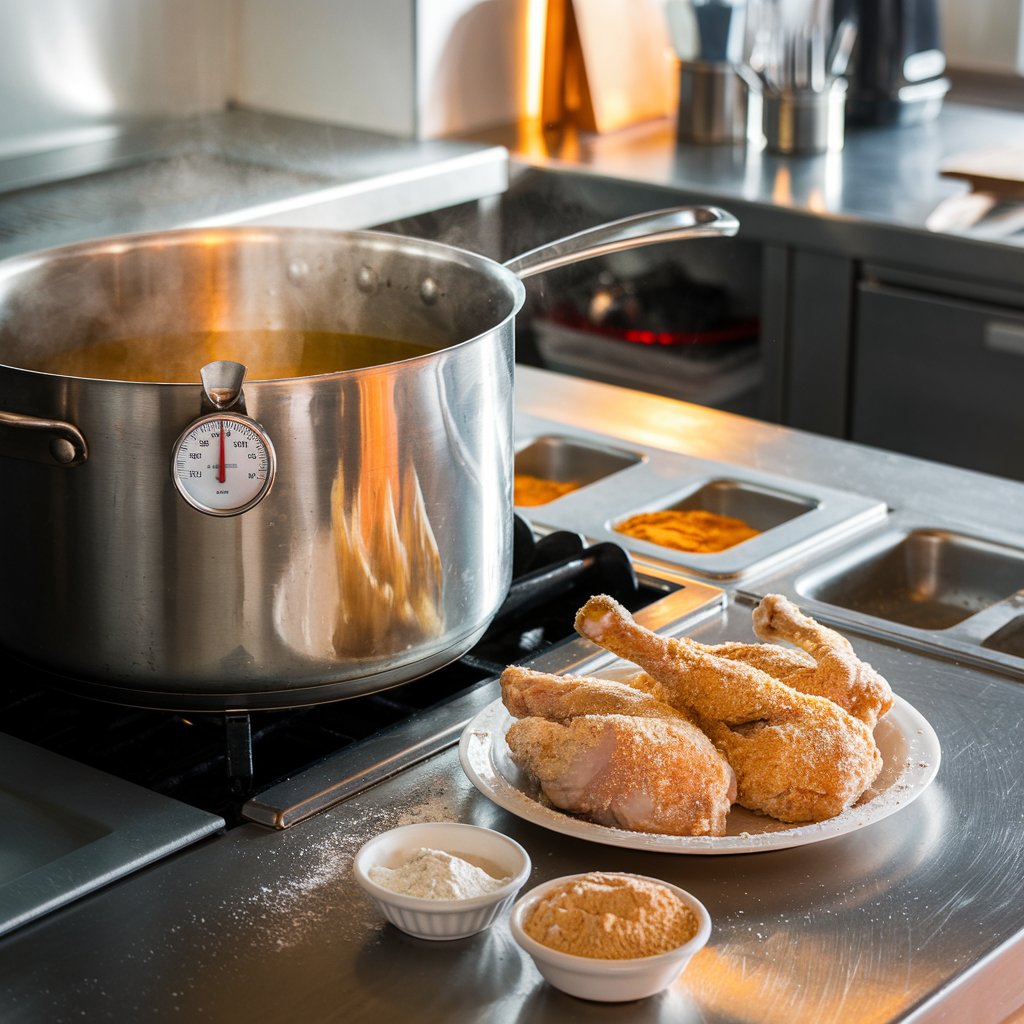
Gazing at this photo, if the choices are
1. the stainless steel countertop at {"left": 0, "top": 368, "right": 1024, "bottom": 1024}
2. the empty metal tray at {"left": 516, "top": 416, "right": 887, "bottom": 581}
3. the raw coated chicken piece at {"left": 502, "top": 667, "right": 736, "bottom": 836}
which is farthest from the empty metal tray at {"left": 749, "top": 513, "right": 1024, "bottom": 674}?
the raw coated chicken piece at {"left": 502, "top": 667, "right": 736, "bottom": 836}

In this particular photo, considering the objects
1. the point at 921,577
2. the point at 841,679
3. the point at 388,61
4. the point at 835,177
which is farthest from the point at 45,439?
the point at 388,61

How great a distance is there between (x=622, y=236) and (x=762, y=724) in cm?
40

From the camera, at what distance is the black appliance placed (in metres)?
Answer: 2.86

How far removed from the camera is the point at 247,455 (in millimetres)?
817

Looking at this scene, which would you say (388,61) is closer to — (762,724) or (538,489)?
(538,489)

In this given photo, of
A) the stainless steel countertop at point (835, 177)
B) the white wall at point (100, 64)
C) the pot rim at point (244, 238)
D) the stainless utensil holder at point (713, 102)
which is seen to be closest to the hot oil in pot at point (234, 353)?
the pot rim at point (244, 238)

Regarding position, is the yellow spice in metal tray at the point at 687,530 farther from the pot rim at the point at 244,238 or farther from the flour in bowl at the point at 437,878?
the flour in bowl at the point at 437,878

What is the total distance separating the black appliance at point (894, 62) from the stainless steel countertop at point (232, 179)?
0.71 meters

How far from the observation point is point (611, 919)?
A: 2.37 feet

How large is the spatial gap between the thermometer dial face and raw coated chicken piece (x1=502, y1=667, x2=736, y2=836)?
0.20 meters

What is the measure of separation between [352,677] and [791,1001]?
1.01 feet

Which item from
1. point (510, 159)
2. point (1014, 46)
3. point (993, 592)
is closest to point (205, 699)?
point (993, 592)

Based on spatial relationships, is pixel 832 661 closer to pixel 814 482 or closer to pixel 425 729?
pixel 425 729

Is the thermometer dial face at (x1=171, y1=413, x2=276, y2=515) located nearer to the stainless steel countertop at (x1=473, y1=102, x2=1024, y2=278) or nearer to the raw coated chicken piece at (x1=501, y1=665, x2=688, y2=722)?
the raw coated chicken piece at (x1=501, y1=665, x2=688, y2=722)
